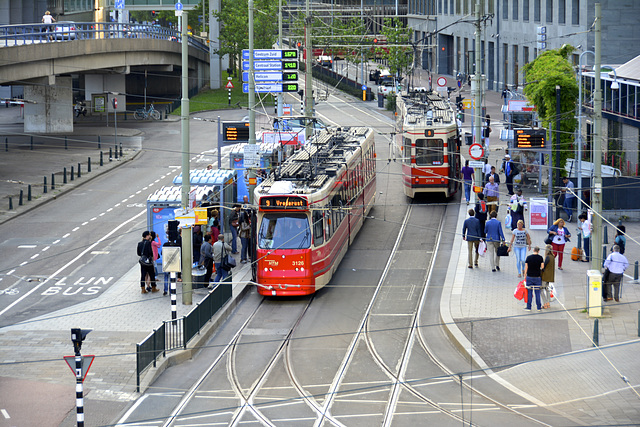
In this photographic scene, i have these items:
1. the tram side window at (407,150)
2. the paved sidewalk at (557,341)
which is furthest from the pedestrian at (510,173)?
the paved sidewalk at (557,341)

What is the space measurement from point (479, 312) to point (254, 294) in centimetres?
662

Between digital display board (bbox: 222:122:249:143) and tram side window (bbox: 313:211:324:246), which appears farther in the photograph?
digital display board (bbox: 222:122:249:143)

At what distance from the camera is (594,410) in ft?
59.4

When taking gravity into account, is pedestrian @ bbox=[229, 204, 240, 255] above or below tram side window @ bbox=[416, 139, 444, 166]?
below

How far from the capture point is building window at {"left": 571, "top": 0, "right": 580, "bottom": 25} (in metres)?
62.0

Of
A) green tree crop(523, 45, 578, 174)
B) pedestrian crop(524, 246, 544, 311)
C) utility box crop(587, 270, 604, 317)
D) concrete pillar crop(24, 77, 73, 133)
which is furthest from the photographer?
concrete pillar crop(24, 77, 73, 133)

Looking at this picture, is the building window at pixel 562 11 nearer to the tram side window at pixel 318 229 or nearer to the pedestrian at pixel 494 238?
the pedestrian at pixel 494 238

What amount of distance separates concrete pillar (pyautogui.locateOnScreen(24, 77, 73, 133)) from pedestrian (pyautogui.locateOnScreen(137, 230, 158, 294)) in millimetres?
37853

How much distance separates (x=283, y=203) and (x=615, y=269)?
8524 mm

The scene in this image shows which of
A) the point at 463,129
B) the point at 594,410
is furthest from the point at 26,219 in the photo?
the point at 463,129

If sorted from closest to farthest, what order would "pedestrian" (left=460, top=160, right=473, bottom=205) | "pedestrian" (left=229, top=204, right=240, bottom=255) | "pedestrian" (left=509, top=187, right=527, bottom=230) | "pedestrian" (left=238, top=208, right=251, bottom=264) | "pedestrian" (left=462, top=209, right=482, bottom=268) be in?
1. "pedestrian" (left=462, top=209, right=482, bottom=268)
2. "pedestrian" (left=238, top=208, right=251, bottom=264)
3. "pedestrian" (left=229, top=204, right=240, bottom=255)
4. "pedestrian" (left=509, top=187, right=527, bottom=230)
5. "pedestrian" (left=460, top=160, right=473, bottom=205)

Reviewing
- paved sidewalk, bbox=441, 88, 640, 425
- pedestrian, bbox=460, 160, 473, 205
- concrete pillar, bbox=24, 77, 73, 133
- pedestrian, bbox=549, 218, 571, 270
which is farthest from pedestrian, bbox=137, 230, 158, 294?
concrete pillar, bbox=24, 77, 73, 133

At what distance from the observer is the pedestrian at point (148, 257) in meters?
26.6

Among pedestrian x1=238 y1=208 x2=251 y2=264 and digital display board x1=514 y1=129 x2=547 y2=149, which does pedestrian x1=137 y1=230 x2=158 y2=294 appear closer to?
pedestrian x1=238 y1=208 x2=251 y2=264
